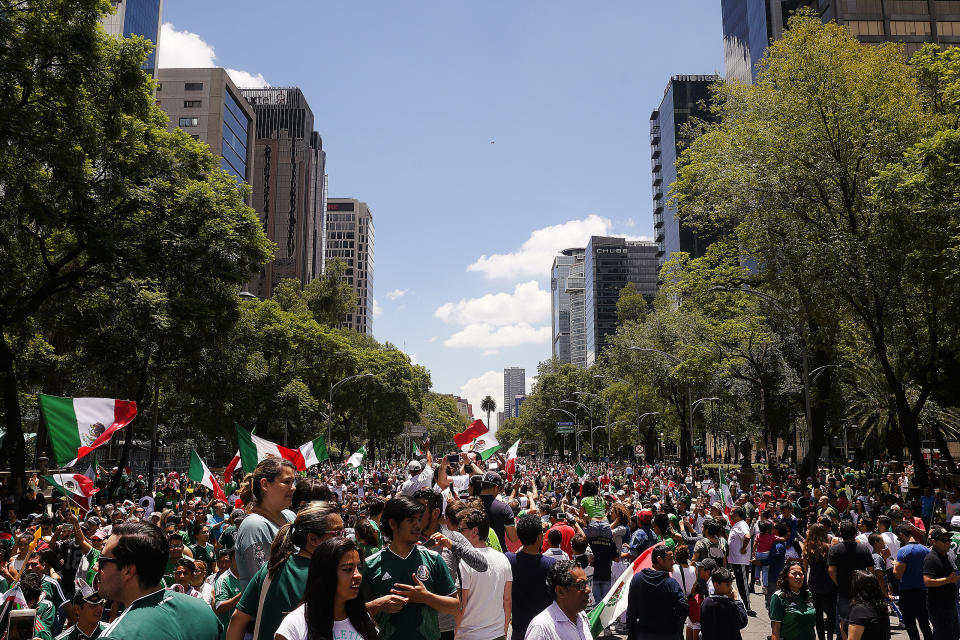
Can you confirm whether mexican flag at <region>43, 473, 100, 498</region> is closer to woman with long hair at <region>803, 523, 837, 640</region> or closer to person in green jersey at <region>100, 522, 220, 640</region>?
person in green jersey at <region>100, 522, 220, 640</region>

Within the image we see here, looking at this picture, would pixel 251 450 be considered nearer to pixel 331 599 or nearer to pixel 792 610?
pixel 792 610

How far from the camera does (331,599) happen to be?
336 centimetres

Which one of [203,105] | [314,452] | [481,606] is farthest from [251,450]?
[203,105]

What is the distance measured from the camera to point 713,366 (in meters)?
38.7

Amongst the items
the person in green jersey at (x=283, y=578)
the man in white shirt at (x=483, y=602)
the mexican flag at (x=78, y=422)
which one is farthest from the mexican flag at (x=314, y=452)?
the person in green jersey at (x=283, y=578)

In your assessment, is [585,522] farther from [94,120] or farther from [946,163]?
[94,120]

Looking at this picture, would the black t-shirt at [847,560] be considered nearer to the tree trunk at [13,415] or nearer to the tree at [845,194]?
the tree at [845,194]

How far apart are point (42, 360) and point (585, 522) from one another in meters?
24.8

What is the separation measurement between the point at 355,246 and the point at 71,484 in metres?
185

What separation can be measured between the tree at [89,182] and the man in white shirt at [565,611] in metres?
16.6

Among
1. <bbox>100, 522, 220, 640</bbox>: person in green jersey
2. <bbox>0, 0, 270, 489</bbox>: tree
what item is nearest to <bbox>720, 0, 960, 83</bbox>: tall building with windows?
<bbox>0, 0, 270, 489</bbox>: tree

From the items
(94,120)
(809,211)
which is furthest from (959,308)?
(94,120)

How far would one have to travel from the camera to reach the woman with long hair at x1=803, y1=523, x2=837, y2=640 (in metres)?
9.11

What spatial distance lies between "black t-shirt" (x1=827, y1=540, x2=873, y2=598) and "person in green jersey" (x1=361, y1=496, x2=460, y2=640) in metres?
→ 6.40
